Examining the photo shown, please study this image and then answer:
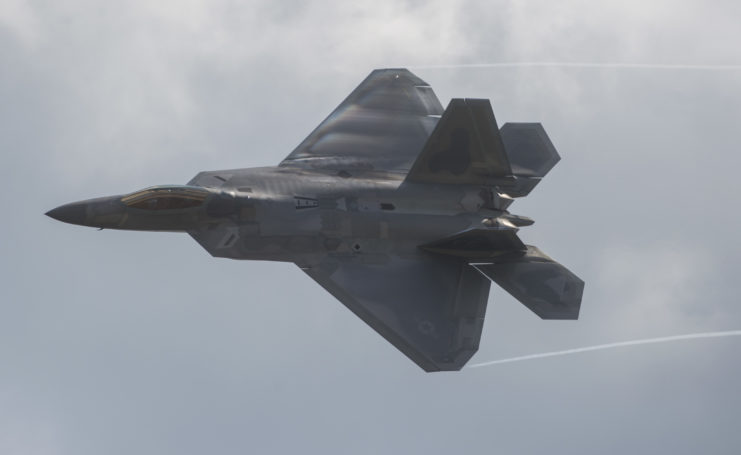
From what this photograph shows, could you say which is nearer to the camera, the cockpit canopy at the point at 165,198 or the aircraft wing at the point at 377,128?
the cockpit canopy at the point at 165,198

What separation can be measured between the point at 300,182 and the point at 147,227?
192 inches

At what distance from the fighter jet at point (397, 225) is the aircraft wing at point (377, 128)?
0.13 m

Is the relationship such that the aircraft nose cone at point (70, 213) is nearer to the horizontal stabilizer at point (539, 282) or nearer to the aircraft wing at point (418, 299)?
the aircraft wing at point (418, 299)

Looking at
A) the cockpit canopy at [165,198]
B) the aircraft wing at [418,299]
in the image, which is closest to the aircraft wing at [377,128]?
the aircraft wing at [418,299]

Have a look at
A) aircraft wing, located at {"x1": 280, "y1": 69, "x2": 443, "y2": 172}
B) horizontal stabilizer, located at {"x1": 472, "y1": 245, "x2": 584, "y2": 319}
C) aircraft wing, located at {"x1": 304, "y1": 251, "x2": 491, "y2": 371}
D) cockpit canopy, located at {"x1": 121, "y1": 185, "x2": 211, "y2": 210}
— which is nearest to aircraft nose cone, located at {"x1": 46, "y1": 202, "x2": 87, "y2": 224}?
cockpit canopy, located at {"x1": 121, "y1": 185, "x2": 211, "y2": 210}

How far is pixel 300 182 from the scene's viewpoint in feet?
128

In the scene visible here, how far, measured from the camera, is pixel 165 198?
124 ft

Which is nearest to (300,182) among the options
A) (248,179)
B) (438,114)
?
(248,179)

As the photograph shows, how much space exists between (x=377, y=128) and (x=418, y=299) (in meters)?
7.03

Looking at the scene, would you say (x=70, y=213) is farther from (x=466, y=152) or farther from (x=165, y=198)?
(x=466, y=152)

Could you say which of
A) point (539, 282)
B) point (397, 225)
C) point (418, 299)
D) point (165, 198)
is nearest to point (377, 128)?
point (397, 225)

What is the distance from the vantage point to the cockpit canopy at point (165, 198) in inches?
1485

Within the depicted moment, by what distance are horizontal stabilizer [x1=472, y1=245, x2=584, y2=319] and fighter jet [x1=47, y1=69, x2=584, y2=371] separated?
31mm

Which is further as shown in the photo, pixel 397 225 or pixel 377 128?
pixel 377 128
